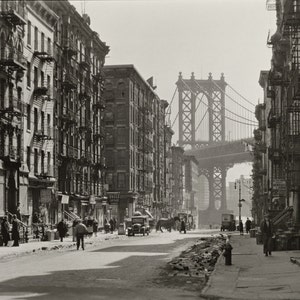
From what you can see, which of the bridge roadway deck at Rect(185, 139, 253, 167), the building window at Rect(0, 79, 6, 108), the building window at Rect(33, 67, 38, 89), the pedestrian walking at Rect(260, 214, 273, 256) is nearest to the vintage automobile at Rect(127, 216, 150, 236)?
the building window at Rect(33, 67, 38, 89)

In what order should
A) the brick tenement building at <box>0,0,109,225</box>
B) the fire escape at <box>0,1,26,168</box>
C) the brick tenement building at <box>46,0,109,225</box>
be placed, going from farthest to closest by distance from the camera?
1. the brick tenement building at <box>46,0,109,225</box>
2. the brick tenement building at <box>0,0,109,225</box>
3. the fire escape at <box>0,1,26,168</box>

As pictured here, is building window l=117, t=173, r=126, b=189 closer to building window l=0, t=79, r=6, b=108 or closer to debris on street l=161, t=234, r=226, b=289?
building window l=0, t=79, r=6, b=108

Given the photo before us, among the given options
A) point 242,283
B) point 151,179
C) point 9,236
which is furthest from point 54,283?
point 151,179

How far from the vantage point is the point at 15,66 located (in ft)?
153

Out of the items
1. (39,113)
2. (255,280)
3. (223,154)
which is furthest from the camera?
(223,154)

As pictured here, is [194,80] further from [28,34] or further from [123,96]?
[28,34]

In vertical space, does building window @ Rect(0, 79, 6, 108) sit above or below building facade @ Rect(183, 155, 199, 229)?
above

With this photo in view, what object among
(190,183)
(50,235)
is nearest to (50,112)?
(50,235)

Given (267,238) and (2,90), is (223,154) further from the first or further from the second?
(267,238)

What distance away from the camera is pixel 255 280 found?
1988cm

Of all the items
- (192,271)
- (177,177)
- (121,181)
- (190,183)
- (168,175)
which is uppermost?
(168,175)

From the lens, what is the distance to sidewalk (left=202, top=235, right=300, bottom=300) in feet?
54.4

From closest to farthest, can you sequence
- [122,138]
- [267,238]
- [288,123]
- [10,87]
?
[267,238] → [10,87] → [288,123] → [122,138]

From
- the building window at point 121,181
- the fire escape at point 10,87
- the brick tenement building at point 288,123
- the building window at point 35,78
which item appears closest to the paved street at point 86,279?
the brick tenement building at point 288,123
